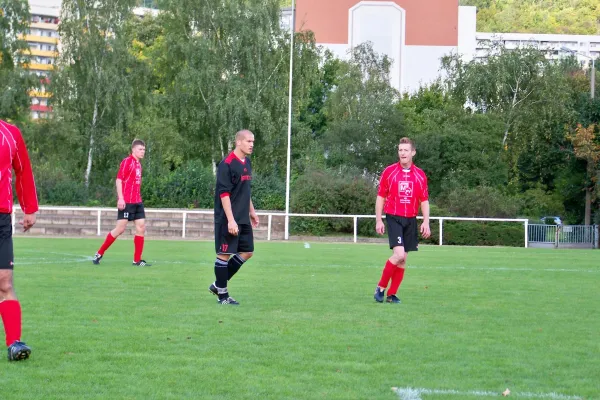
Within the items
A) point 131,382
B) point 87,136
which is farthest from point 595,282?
point 87,136

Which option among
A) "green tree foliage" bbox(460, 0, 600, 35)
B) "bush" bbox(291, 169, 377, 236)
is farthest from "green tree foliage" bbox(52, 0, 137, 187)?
"green tree foliage" bbox(460, 0, 600, 35)

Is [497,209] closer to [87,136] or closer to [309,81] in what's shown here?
[309,81]

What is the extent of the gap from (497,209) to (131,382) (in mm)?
38114

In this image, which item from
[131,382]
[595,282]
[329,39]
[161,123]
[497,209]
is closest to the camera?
[131,382]

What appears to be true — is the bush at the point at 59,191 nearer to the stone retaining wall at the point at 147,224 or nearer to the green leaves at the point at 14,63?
the green leaves at the point at 14,63

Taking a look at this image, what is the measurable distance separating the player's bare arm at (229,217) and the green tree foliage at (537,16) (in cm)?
15474

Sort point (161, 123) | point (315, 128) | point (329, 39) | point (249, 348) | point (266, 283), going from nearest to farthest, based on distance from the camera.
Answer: point (249, 348)
point (266, 283)
point (161, 123)
point (315, 128)
point (329, 39)

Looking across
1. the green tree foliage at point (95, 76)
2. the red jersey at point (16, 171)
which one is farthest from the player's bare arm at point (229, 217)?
the green tree foliage at point (95, 76)

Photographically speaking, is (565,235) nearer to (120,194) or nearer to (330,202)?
(330,202)

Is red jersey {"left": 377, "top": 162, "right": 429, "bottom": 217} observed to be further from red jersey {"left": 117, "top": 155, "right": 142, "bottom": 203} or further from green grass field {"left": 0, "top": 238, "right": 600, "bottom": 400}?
red jersey {"left": 117, "top": 155, "right": 142, "bottom": 203}

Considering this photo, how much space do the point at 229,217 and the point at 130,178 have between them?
270 inches

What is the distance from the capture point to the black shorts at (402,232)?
11.9 meters

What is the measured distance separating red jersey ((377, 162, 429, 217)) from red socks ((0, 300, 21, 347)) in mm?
5823

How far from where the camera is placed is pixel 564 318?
10266mm
